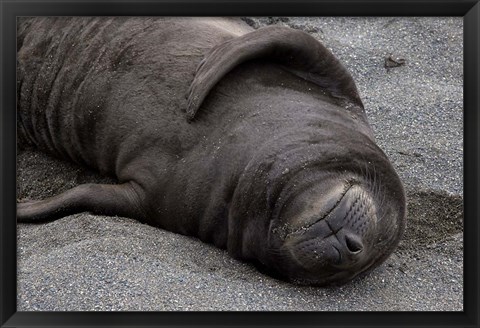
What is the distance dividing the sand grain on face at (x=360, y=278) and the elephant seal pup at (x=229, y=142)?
12 cm

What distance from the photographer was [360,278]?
436 cm

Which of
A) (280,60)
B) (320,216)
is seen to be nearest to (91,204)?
(280,60)

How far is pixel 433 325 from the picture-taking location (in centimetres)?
368

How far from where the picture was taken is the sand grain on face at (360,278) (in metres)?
3.97

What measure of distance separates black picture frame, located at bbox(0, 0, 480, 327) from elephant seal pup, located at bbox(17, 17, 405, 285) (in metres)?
0.43

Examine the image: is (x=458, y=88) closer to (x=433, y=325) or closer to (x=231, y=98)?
(x=231, y=98)

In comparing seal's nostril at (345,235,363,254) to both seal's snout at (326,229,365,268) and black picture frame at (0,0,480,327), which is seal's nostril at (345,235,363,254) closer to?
seal's snout at (326,229,365,268)

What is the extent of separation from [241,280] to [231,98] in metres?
0.86

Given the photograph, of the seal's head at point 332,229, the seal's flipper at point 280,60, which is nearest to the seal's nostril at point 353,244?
the seal's head at point 332,229

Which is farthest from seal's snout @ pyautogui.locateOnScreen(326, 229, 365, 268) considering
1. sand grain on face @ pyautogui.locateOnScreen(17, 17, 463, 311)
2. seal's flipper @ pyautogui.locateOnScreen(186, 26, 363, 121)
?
seal's flipper @ pyautogui.locateOnScreen(186, 26, 363, 121)

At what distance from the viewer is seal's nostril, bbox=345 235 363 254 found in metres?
3.98
